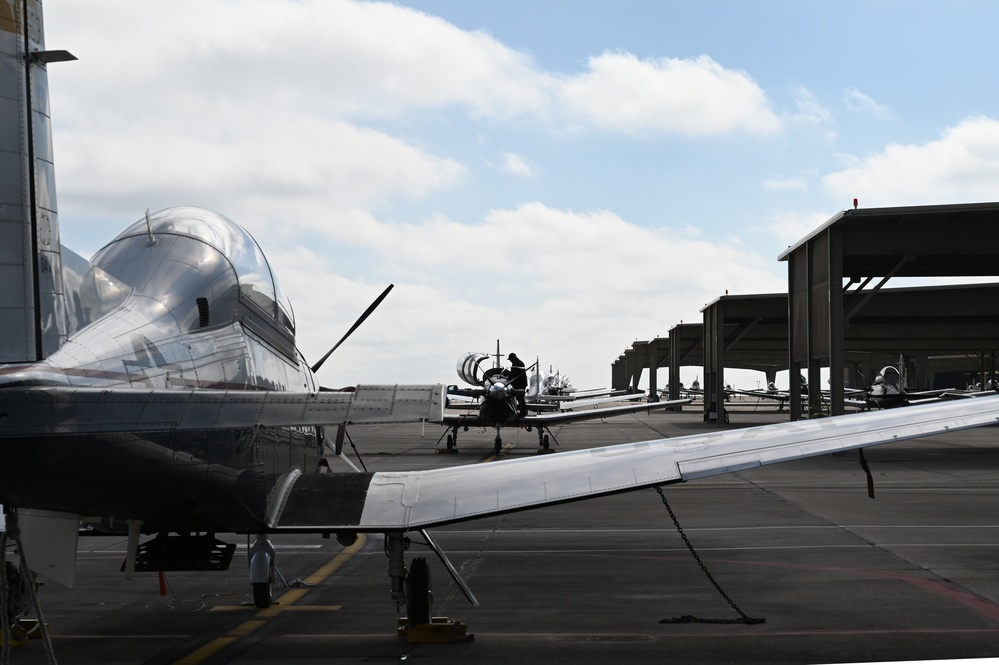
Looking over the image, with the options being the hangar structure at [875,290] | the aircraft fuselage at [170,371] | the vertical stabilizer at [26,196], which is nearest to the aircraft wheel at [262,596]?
the aircraft fuselage at [170,371]

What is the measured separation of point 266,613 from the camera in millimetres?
8430

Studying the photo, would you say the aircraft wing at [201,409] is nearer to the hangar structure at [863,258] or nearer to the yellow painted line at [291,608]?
the yellow painted line at [291,608]

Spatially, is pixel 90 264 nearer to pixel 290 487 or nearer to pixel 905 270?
pixel 290 487

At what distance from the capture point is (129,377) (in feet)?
18.1

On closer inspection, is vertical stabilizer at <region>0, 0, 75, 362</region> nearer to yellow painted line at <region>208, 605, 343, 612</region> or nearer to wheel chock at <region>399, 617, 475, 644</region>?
wheel chock at <region>399, 617, 475, 644</region>

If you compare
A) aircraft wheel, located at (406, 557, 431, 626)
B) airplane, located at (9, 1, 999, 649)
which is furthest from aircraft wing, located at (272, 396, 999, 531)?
aircraft wheel, located at (406, 557, 431, 626)

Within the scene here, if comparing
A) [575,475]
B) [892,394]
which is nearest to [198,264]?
[575,475]

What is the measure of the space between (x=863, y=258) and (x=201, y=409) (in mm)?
25527

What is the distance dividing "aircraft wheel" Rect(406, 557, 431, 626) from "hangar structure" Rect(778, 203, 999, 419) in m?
21.0

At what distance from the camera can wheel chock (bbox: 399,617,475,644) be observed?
727 cm

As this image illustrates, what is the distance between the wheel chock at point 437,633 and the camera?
23.8 ft

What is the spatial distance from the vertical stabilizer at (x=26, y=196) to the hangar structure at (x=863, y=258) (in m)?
23.4

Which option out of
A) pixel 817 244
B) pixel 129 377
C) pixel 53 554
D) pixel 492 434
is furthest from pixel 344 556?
pixel 492 434

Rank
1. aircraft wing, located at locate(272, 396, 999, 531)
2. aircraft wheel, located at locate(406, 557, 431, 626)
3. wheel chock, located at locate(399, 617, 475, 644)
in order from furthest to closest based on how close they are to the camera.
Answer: aircraft wheel, located at locate(406, 557, 431, 626) < wheel chock, located at locate(399, 617, 475, 644) < aircraft wing, located at locate(272, 396, 999, 531)
